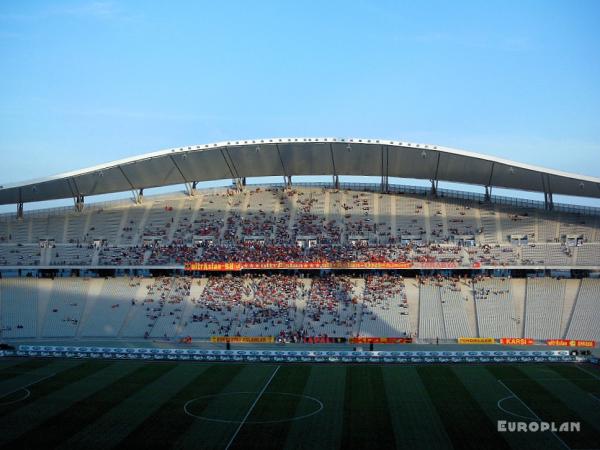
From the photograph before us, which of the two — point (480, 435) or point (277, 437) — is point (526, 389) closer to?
point (480, 435)

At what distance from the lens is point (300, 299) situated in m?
65.8

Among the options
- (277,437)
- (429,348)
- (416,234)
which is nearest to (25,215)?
(416,234)

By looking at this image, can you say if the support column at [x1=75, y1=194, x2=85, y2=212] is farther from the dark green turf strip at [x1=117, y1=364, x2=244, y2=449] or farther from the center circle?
the center circle

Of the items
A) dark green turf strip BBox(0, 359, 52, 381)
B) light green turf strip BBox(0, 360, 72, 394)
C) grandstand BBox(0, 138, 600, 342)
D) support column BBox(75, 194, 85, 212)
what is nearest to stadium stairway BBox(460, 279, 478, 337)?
grandstand BBox(0, 138, 600, 342)

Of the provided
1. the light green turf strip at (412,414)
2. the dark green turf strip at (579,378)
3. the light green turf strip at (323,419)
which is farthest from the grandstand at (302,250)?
the light green turf strip at (323,419)

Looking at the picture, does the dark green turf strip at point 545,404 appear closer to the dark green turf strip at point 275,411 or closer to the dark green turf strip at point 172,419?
the dark green turf strip at point 275,411

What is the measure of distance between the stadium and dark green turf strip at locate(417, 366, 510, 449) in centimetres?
17

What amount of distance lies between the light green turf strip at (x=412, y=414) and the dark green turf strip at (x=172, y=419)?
9149 millimetres

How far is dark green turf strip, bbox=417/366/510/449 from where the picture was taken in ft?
98.6

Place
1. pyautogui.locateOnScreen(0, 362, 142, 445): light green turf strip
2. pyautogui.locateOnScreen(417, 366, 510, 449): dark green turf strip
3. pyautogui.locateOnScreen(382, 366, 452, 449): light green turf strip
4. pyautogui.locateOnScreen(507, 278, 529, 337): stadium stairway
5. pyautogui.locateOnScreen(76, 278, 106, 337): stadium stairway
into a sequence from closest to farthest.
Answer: pyautogui.locateOnScreen(417, 366, 510, 449): dark green turf strip, pyautogui.locateOnScreen(382, 366, 452, 449): light green turf strip, pyautogui.locateOnScreen(0, 362, 142, 445): light green turf strip, pyautogui.locateOnScreen(507, 278, 529, 337): stadium stairway, pyautogui.locateOnScreen(76, 278, 106, 337): stadium stairway

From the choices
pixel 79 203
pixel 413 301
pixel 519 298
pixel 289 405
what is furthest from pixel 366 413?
pixel 79 203

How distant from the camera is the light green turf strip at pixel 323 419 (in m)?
30.2

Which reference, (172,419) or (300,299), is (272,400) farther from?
(300,299)

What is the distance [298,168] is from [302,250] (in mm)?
10415
